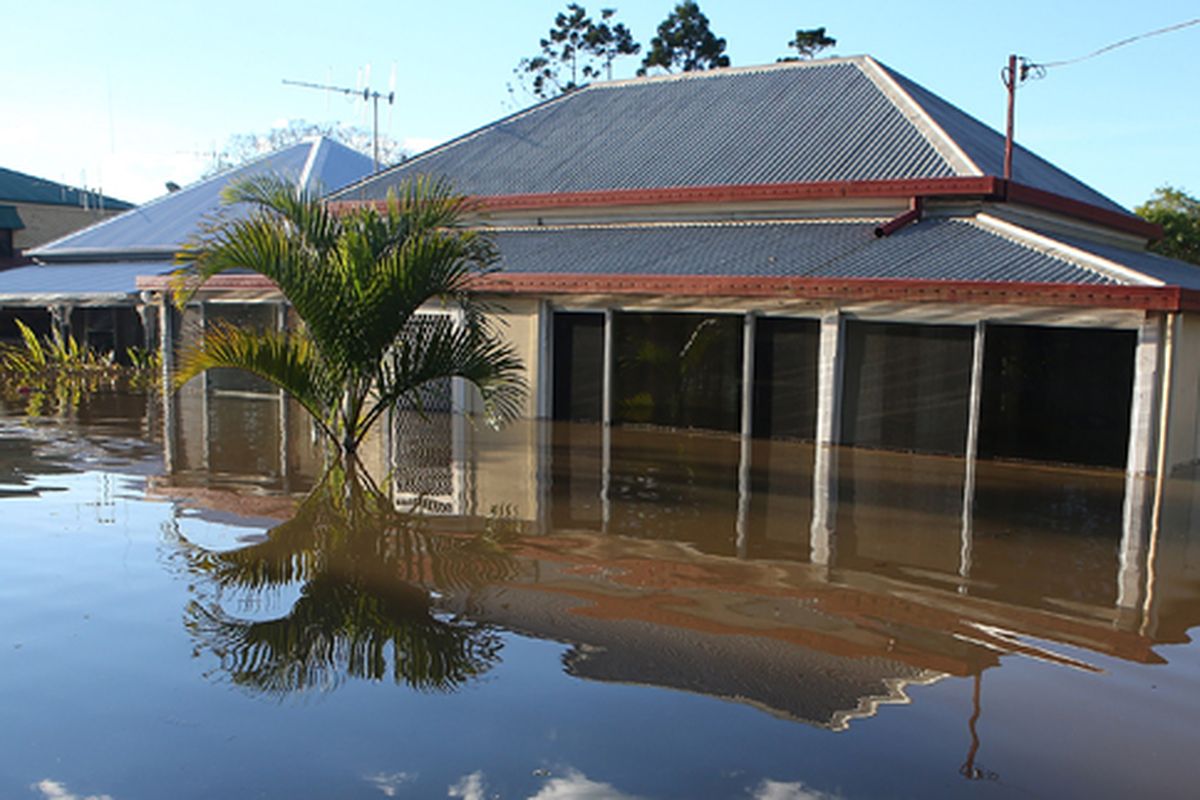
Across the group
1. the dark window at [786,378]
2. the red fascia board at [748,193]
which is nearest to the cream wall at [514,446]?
the red fascia board at [748,193]

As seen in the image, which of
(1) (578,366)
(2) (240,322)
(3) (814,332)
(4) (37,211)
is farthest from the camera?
(4) (37,211)

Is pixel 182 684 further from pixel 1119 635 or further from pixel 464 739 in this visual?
pixel 1119 635

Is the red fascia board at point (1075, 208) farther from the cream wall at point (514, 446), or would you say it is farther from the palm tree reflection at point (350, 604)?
the palm tree reflection at point (350, 604)

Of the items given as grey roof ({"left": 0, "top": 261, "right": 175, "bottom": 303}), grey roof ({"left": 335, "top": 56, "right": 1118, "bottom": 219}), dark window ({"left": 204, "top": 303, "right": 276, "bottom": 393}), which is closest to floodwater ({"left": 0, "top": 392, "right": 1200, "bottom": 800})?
grey roof ({"left": 335, "top": 56, "right": 1118, "bottom": 219})

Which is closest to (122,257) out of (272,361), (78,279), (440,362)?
(78,279)

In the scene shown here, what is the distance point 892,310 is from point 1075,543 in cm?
523

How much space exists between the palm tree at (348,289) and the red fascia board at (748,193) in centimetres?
236

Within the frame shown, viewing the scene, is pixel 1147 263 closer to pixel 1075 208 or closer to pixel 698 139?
pixel 1075 208

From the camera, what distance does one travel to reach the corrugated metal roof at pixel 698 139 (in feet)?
56.6

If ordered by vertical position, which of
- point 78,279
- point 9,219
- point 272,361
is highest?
point 9,219

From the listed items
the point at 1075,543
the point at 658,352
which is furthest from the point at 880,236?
the point at 1075,543

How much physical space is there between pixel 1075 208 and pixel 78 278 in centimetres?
2325

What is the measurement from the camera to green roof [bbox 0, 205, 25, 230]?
38062 millimetres

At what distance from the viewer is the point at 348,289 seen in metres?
11.5
